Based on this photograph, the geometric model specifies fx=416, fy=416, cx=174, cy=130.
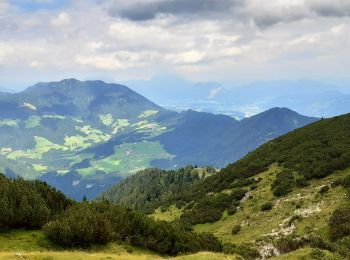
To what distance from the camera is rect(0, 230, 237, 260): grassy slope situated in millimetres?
22531

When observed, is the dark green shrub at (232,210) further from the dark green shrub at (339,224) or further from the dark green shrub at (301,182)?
the dark green shrub at (339,224)

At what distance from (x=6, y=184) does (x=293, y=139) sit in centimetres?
6833

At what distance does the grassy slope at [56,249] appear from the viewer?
22.5m

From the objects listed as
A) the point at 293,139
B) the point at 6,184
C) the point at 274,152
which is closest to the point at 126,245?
the point at 6,184

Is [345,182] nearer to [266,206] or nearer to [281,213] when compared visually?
[281,213]

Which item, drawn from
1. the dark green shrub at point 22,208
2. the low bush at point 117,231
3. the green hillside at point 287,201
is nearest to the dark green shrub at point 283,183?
the green hillside at point 287,201

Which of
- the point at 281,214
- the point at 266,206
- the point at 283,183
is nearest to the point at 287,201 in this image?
the point at 266,206

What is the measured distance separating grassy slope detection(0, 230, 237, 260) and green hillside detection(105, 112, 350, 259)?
9.16m

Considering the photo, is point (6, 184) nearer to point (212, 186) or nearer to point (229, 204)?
point (229, 204)

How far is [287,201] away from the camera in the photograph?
52.9m

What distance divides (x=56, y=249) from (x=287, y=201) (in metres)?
35.1

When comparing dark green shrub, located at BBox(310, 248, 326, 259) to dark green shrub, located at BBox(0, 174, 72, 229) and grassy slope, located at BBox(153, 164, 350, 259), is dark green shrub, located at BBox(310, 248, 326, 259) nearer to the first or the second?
grassy slope, located at BBox(153, 164, 350, 259)

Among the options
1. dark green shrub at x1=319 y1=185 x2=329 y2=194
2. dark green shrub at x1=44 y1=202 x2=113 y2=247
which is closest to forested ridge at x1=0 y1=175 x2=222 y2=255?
dark green shrub at x1=44 y1=202 x2=113 y2=247

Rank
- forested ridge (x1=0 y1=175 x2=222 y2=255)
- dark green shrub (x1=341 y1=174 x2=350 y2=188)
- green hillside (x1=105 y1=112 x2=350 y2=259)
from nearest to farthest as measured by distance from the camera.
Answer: forested ridge (x1=0 y1=175 x2=222 y2=255) < green hillside (x1=105 y1=112 x2=350 y2=259) < dark green shrub (x1=341 y1=174 x2=350 y2=188)
